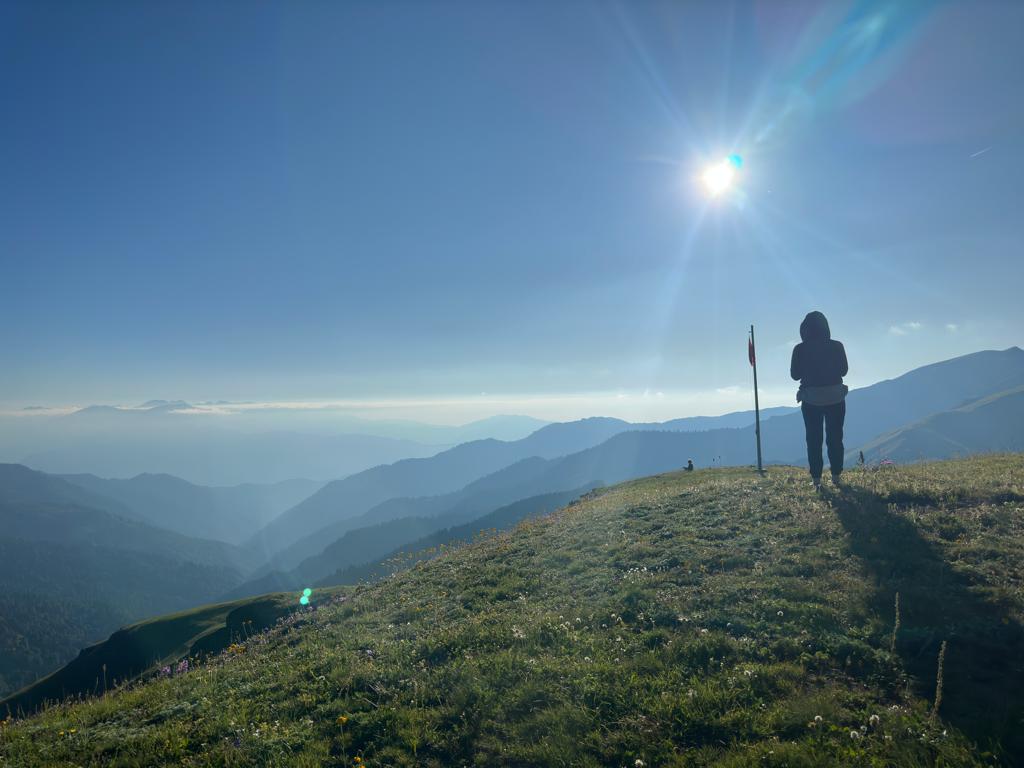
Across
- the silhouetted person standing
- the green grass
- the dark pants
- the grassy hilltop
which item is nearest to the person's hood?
the silhouetted person standing

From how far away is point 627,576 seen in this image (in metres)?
12.2

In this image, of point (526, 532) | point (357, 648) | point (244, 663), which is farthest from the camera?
point (526, 532)

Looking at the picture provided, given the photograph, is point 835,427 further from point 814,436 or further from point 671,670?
point 671,670

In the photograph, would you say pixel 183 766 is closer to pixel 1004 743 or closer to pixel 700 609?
pixel 700 609

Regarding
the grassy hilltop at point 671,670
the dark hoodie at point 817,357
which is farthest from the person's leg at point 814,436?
the grassy hilltop at point 671,670

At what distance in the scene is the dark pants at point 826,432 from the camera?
1597cm

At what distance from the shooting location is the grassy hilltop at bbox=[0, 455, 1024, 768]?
20.0ft

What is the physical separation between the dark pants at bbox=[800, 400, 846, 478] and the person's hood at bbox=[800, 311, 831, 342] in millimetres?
2178

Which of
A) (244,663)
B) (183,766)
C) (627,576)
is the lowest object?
(244,663)

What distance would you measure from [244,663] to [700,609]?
402 inches

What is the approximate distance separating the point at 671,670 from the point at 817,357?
41.1 ft

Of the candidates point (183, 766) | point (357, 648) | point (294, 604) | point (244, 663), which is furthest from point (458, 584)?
point (294, 604)

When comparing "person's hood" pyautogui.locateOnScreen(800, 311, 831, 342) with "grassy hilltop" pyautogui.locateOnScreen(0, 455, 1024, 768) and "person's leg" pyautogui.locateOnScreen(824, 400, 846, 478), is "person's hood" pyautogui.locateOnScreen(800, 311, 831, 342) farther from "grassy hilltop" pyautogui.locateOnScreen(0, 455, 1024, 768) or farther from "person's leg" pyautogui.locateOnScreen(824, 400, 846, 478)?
"grassy hilltop" pyautogui.locateOnScreen(0, 455, 1024, 768)

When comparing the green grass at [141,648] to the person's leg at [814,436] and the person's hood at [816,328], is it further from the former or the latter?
the person's hood at [816,328]
